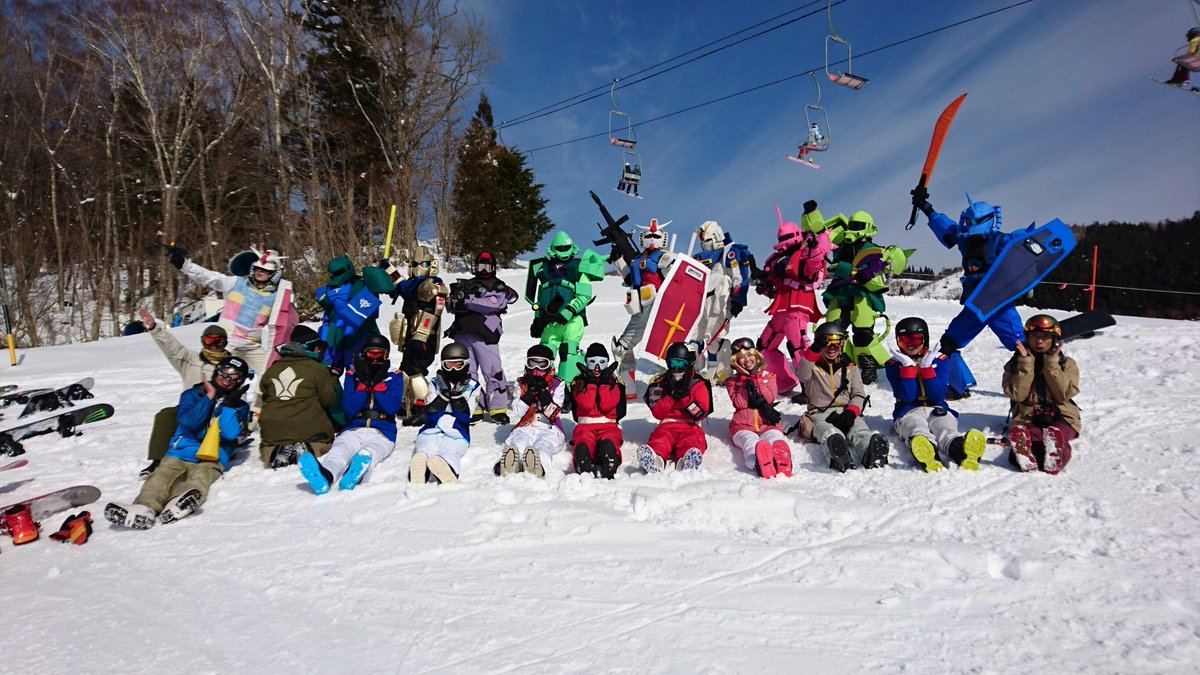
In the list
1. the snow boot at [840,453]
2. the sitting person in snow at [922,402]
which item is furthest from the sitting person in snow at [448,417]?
the sitting person in snow at [922,402]

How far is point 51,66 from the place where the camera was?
1789 centimetres

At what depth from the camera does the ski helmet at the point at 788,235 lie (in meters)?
6.98

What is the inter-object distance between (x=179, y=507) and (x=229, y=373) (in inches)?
55.1

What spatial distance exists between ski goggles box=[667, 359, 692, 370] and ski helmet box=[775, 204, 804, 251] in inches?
106

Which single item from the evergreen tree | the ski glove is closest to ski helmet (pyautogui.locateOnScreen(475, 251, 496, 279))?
the ski glove

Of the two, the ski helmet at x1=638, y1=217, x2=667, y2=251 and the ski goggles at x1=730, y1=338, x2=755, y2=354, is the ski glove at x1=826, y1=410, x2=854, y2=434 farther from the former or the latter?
the ski helmet at x1=638, y1=217, x2=667, y2=251

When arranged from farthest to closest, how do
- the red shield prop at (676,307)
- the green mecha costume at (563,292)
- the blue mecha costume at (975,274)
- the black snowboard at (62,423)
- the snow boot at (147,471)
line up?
the green mecha costume at (563,292), the red shield prop at (676,307), the blue mecha costume at (975,274), the black snowboard at (62,423), the snow boot at (147,471)

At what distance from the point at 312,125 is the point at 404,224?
17.0 feet

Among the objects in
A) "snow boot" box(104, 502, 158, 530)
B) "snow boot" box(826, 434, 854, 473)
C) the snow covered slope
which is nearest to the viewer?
the snow covered slope

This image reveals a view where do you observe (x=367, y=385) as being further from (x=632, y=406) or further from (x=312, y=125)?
(x=312, y=125)

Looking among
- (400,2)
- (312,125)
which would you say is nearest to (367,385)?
(312,125)

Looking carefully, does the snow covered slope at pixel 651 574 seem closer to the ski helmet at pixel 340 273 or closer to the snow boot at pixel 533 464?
the snow boot at pixel 533 464

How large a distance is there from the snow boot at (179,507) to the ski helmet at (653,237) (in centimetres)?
548

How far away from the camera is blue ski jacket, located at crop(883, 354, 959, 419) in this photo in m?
4.95
